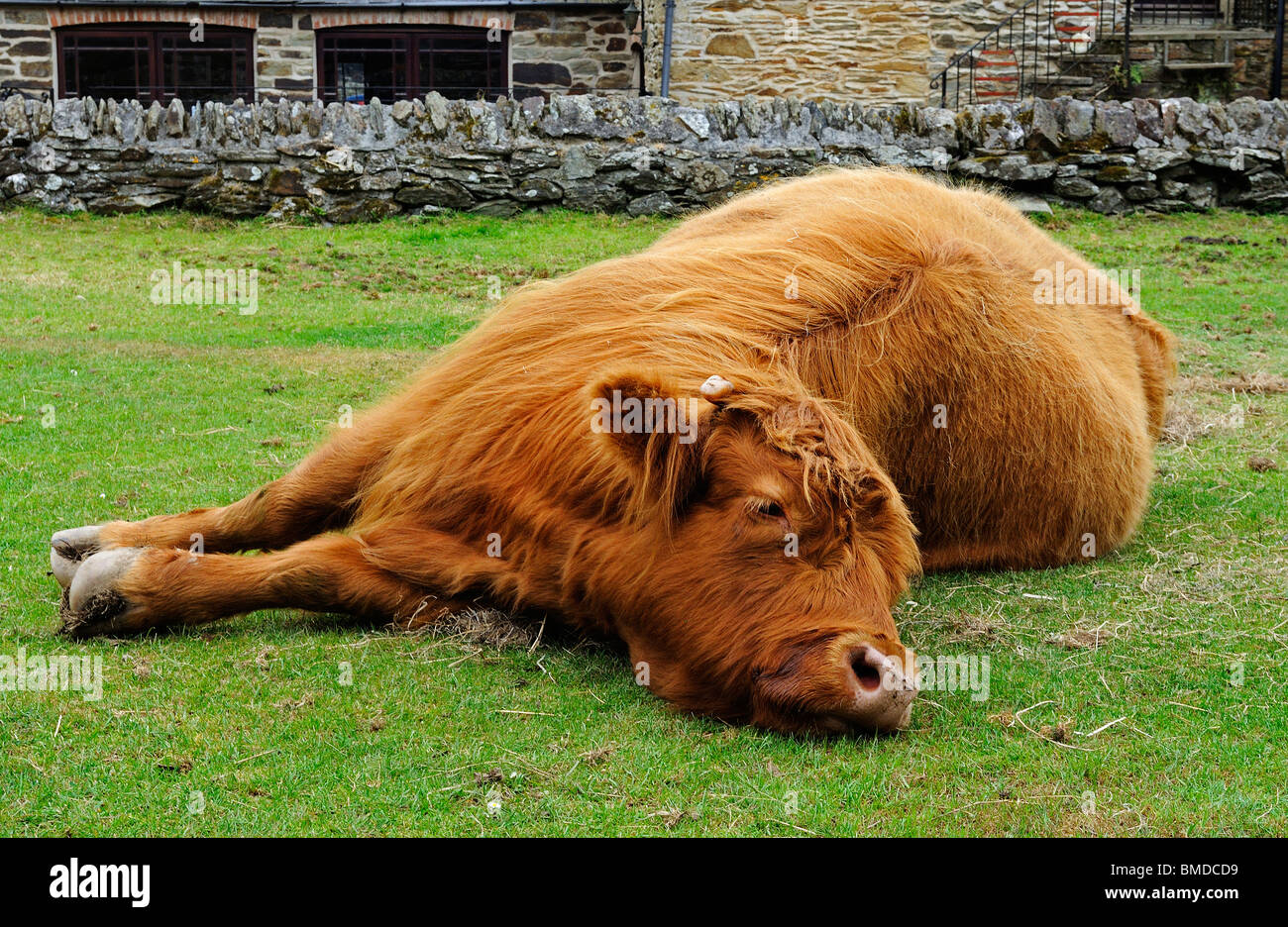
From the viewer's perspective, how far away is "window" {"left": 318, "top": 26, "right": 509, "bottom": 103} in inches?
861

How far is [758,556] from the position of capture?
3471 millimetres

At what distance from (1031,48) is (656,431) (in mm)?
19252

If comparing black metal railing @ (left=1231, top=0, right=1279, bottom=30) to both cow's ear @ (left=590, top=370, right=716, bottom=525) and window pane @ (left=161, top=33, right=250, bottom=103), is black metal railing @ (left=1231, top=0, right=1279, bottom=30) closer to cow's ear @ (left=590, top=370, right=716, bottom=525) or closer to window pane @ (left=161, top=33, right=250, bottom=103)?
window pane @ (left=161, top=33, right=250, bottom=103)

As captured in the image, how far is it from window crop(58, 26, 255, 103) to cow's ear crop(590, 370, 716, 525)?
2016 cm

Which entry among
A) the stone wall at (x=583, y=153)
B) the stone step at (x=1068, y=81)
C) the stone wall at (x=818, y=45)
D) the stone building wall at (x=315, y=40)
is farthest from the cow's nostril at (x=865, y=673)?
the stone building wall at (x=315, y=40)

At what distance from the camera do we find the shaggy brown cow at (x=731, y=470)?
3.45 metres

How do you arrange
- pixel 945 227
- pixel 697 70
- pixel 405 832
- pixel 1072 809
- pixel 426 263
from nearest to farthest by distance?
1. pixel 405 832
2. pixel 1072 809
3. pixel 945 227
4. pixel 426 263
5. pixel 697 70

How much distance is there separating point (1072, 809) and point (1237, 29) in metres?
21.2

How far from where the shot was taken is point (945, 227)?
199 inches

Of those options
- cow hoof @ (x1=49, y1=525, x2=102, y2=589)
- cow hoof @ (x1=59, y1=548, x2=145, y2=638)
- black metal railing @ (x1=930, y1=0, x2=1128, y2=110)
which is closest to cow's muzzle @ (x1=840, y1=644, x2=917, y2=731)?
cow hoof @ (x1=59, y1=548, x2=145, y2=638)

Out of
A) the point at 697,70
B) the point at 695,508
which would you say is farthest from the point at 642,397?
the point at 697,70

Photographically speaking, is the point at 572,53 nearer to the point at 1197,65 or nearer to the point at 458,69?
the point at 458,69

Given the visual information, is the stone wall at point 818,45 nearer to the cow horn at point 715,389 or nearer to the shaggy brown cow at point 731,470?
→ the shaggy brown cow at point 731,470

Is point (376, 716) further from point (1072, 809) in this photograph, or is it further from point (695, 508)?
point (1072, 809)
